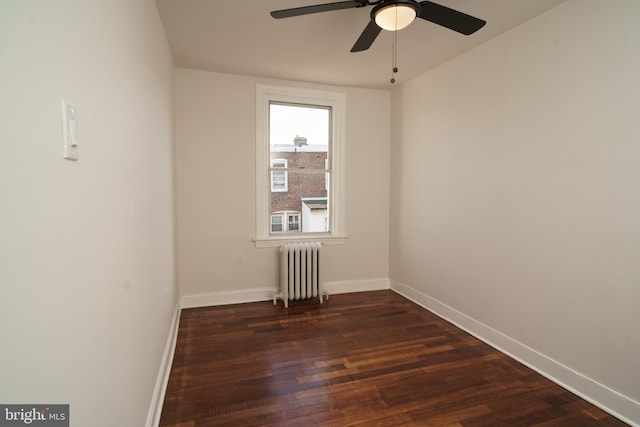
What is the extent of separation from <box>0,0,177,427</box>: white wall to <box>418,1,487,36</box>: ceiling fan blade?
1509mm

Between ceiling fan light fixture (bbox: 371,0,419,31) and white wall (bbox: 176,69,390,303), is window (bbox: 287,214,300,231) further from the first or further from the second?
ceiling fan light fixture (bbox: 371,0,419,31)

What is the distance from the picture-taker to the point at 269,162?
12.7 ft

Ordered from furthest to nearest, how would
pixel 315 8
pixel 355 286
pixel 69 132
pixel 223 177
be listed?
pixel 355 286, pixel 223 177, pixel 315 8, pixel 69 132

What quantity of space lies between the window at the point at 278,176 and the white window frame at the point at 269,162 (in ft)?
0.22

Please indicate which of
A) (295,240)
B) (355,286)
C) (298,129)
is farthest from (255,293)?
(298,129)

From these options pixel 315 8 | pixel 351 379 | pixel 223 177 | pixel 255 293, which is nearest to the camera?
pixel 315 8

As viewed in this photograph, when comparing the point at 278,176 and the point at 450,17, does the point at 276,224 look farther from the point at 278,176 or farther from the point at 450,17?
the point at 450,17

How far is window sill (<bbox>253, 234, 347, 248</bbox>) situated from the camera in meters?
3.82

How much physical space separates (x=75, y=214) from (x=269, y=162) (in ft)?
10.1

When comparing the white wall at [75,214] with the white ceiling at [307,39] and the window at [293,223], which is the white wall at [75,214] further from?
the window at [293,223]

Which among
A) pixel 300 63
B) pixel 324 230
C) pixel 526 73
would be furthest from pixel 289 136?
pixel 526 73

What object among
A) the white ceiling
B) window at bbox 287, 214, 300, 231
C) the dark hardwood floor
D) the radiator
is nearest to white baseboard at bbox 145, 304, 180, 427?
the dark hardwood floor

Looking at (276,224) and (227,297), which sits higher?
(276,224)

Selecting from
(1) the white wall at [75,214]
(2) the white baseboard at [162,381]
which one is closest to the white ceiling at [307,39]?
(1) the white wall at [75,214]
